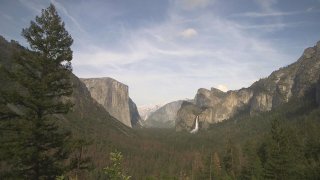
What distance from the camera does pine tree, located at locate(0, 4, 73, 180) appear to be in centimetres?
1998

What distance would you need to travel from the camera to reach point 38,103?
20422 mm

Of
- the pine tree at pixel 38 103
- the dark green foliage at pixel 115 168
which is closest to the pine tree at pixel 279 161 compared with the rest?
the pine tree at pixel 38 103

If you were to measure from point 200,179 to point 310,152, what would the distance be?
36235 mm

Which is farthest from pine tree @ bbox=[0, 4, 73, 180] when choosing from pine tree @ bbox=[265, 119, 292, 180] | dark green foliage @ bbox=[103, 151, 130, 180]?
pine tree @ bbox=[265, 119, 292, 180]

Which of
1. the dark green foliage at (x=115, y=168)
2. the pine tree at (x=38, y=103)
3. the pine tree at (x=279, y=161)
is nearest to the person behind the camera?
the dark green foliage at (x=115, y=168)

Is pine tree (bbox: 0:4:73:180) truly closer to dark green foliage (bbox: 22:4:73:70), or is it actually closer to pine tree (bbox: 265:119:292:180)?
dark green foliage (bbox: 22:4:73:70)

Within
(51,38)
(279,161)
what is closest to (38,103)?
(51,38)

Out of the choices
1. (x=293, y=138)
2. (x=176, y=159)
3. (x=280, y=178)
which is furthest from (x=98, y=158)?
(x=280, y=178)

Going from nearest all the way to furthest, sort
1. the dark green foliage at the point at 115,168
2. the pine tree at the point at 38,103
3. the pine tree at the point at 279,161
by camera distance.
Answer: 1. the dark green foliage at the point at 115,168
2. the pine tree at the point at 38,103
3. the pine tree at the point at 279,161

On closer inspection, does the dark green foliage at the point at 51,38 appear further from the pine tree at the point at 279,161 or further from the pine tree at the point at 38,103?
the pine tree at the point at 279,161

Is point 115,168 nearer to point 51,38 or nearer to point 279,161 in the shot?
point 51,38

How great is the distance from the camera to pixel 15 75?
2089cm

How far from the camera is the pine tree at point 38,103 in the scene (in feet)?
65.6

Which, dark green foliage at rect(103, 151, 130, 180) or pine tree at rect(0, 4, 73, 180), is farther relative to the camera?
pine tree at rect(0, 4, 73, 180)
